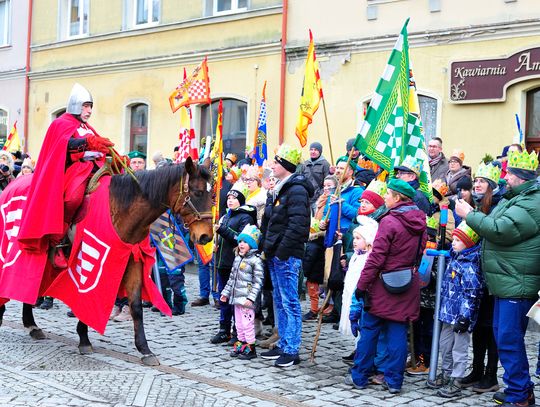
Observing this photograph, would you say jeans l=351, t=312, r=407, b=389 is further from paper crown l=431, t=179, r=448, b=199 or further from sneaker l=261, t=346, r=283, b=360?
paper crown l=431, t=179, r=448, b=199

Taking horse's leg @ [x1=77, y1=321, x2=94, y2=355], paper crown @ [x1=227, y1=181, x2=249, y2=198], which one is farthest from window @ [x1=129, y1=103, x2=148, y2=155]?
horse's leg @ [x1=77, y1=321, x2=94, y2=355]

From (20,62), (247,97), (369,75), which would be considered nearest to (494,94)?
(369,75)

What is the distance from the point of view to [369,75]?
14797 millimetres

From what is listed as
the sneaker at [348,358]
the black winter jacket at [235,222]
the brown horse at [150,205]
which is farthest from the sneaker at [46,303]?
the sneaker at [348,358]

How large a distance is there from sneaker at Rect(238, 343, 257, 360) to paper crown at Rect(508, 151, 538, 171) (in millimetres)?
3109

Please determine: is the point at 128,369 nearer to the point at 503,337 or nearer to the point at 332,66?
the point at 503,337

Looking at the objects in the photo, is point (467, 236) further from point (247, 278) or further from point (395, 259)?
point (247, 278)

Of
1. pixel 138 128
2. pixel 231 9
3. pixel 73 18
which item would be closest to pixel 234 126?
pixel 231 9

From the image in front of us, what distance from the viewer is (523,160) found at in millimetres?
6168

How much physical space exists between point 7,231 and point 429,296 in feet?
14.6

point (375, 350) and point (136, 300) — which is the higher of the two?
point (136, 300)

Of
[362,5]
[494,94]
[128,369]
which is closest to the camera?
[128,369]

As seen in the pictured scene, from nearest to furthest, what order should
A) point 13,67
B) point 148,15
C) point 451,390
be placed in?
point 451,390 → point 148,15 → point 13,67

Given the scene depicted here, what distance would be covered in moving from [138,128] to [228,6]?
436 centimetres
